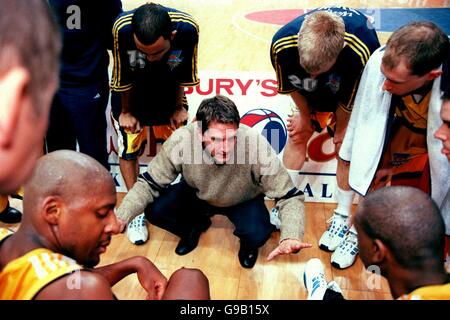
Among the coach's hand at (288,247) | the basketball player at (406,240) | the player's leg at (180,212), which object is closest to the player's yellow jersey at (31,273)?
the basketball player at (406,240)

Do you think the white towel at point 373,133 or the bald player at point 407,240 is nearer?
the bald player at point 407,240

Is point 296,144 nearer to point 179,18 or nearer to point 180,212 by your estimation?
point 180,212

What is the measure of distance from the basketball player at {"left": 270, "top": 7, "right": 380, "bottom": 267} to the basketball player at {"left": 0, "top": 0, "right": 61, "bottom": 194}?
149 cm

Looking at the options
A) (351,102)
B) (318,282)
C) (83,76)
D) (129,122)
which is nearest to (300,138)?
(351,102)

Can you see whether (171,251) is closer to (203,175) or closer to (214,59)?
(203,175)

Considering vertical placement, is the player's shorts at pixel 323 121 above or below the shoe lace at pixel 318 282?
above

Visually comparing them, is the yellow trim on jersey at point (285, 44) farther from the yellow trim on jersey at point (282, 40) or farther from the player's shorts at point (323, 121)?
the player's shorts at point (323, 121)

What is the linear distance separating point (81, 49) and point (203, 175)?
2.93 ft

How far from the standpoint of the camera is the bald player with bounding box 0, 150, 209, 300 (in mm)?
1157

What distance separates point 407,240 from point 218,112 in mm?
1007

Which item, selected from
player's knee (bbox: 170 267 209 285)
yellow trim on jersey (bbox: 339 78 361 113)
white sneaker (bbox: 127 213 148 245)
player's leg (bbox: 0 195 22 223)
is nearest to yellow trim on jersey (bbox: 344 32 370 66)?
yellow trim on jersey (bbox: 339 78 361 113)

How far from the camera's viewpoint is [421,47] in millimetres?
1828

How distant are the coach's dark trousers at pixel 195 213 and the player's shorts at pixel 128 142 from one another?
0.35 meters

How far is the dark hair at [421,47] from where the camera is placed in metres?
1.83
